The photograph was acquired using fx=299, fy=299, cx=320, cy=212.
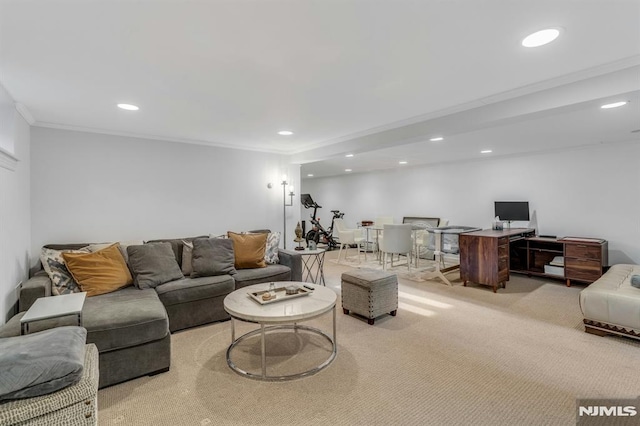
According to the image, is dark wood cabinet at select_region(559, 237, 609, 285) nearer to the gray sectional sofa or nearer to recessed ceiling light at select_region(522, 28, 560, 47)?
recessed ceiling light at select_region(522, 28, 560, 47)

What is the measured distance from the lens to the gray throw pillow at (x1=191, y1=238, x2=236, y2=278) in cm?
350

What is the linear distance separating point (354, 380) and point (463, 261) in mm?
3338

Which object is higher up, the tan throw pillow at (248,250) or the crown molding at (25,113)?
the crown molding at (25,113)

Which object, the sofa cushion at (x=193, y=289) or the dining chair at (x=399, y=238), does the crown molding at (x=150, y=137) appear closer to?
the sofa cushion at (x=193, y=289)

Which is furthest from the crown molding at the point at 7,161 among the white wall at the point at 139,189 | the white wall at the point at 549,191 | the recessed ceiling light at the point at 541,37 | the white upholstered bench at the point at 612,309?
the white wall at the point at 549,191

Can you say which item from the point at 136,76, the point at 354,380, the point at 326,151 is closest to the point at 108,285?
the point at 136,76

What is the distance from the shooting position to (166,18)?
5.04 feet

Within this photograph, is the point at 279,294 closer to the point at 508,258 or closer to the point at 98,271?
the point at 98,271

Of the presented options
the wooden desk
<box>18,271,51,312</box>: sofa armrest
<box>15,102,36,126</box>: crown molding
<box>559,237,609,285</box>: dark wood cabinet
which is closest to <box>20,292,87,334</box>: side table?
<box>18,271,51,312</box>: sofa armrest

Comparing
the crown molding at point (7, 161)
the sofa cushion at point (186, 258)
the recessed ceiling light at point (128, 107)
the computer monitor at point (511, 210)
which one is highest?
the recessed ceiling light at point (128, 107)

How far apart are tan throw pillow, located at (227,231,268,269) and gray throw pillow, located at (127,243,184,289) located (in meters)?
0.75

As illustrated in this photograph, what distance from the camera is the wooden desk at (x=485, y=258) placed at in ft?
14.5

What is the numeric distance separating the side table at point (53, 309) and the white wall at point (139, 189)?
64.7 inches

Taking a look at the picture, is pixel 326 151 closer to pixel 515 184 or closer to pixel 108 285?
pixel 108 285
